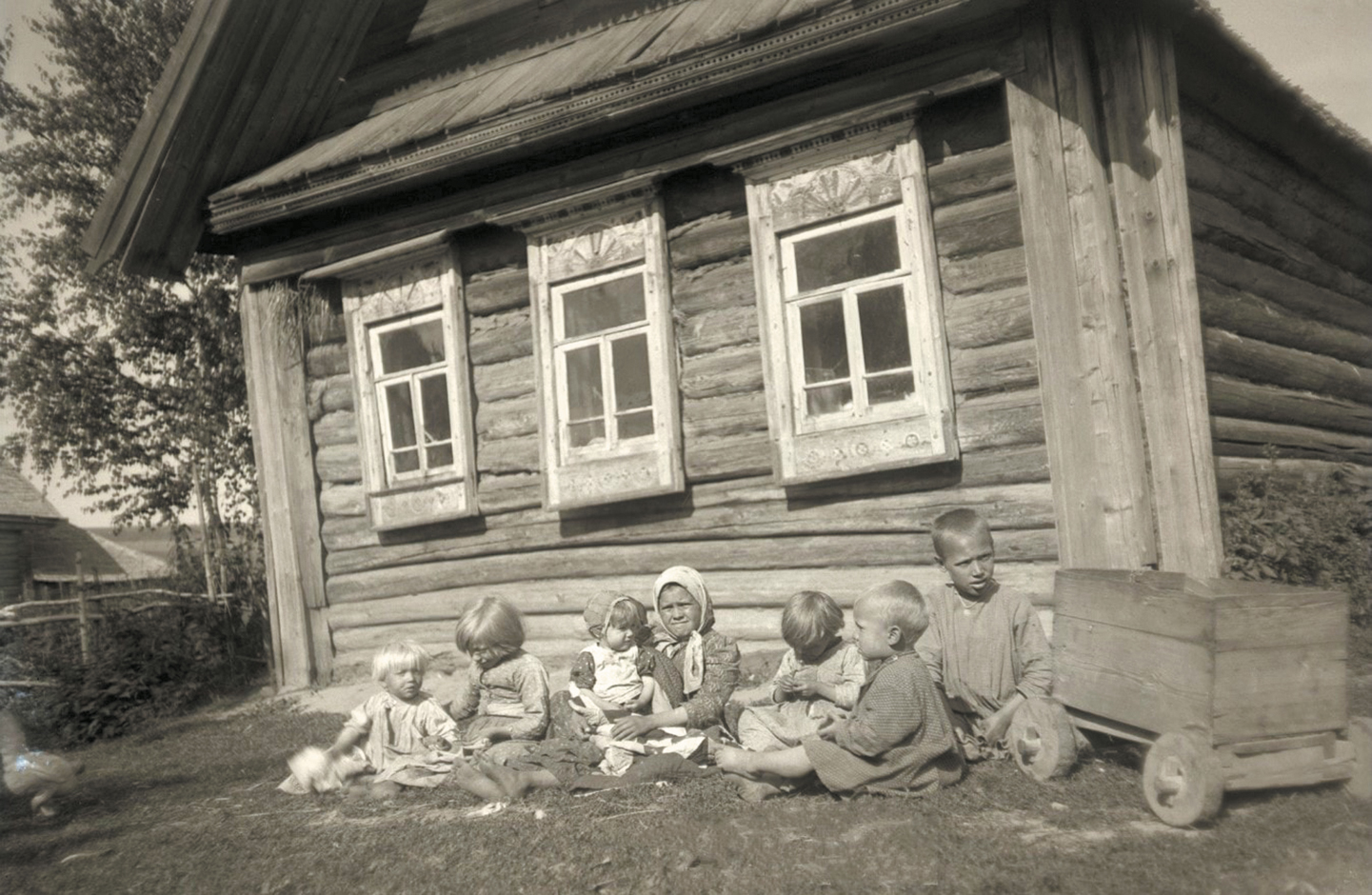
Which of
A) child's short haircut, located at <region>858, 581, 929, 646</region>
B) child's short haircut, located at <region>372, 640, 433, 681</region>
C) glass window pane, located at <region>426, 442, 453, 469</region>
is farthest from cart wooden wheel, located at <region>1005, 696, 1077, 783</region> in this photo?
glass window pane, located at <region>426, 442, 453, 469</region>

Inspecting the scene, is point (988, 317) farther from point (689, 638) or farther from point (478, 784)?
point (478, 784)

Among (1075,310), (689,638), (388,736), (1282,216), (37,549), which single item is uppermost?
(1282,216)

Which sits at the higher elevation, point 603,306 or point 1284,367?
point 603,306

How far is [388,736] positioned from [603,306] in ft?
10.4

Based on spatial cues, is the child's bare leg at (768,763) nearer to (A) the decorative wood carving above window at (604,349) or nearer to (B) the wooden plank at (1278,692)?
(B) the wooden plank at (1278,692)

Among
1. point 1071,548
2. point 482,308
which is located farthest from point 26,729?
point 1071,548

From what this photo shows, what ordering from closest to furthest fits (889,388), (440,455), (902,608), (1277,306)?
1. (902,608)
2. (889,388)
3. (1277,306)
4. (440,455)

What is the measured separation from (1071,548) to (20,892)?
476cm

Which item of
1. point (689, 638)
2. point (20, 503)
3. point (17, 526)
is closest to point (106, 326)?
point (20, 503)

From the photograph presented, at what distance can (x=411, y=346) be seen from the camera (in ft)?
26.6

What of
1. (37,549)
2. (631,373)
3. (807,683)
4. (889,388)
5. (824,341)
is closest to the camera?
(807,683)

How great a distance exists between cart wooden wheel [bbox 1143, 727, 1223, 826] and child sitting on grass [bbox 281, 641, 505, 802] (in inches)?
124

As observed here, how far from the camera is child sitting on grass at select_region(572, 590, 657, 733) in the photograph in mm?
5016

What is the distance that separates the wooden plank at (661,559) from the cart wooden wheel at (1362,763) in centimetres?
205
